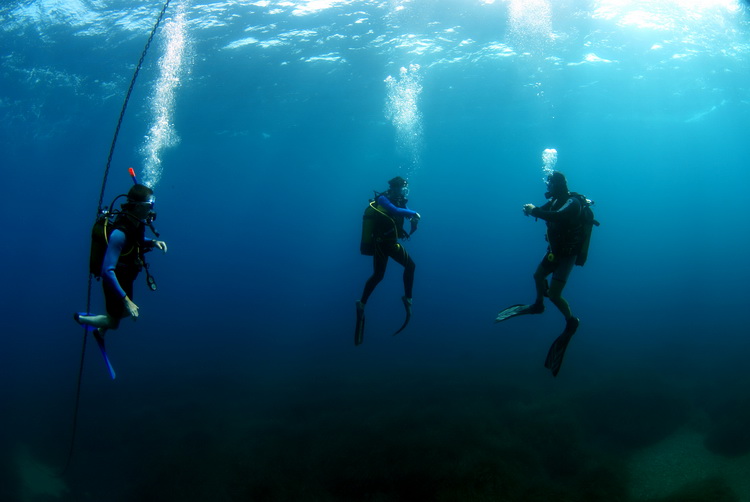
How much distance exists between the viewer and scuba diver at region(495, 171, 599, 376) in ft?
21.2

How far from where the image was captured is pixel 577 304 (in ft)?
111

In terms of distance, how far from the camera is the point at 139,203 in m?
5.20

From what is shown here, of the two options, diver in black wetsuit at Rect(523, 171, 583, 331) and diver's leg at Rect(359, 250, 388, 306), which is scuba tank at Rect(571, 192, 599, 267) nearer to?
diver in black wetsuit at Rect(523, 171, 583, 331)

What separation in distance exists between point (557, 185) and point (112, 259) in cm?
621

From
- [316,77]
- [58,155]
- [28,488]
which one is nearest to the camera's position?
[28,488]

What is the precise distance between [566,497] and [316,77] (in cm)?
2367

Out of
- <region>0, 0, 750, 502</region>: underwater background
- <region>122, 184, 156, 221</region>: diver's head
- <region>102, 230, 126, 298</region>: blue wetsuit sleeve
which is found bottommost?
<region>0, 0, 750, 502</region>: underwater background

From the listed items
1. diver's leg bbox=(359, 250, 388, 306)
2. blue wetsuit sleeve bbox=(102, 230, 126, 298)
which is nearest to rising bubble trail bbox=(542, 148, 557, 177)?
diver's leg bbox=(359, 250, 388, 306)

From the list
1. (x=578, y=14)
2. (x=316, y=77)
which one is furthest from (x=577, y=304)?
(x=316, y=77)

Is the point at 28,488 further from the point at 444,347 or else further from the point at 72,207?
the point at 72,207

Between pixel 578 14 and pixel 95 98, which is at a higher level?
pixel 578 14

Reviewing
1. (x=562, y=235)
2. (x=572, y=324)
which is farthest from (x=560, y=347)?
(x=562, y=235)

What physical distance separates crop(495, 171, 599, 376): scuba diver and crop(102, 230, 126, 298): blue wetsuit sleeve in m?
5.43

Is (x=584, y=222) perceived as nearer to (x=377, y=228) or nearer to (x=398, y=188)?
(x=398, y=188)
